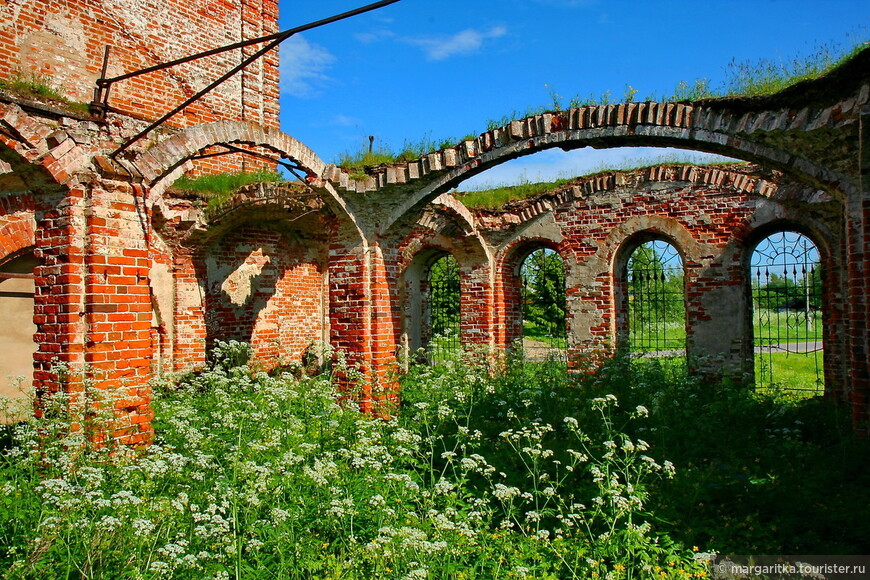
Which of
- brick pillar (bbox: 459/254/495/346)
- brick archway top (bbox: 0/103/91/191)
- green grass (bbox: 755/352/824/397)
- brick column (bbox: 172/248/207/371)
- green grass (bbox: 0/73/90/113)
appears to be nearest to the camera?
brick archway top (bbox: 0/103/91/191)

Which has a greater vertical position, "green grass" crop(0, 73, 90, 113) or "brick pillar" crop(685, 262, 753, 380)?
"green grass" crop(0, 73, 90, 113)

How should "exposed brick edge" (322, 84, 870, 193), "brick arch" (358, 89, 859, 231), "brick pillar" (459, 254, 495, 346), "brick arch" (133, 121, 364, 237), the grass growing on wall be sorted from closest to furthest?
1. the grass growing on wall
2. "exposed brick edge" (322, 84, 870, 193)
3. "brick arch" (358, 89, 859, 231)
4. "brick arch" (133, 121, 364, 237)
5. "brick pillar" (459, 254, 495, 346)

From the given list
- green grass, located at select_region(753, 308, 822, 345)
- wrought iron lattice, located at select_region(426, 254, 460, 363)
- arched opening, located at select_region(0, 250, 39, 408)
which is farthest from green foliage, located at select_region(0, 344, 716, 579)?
wrought iron lattice, located at select_region(426, 254, 460, 363)

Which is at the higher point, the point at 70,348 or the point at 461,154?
the point at 461,154

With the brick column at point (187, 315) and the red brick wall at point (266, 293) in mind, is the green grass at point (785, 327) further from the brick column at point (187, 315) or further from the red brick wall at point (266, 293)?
the brick column at point (187, 315)

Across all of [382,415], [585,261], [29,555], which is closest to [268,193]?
[382,415]

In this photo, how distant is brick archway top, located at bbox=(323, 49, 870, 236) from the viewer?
512 centimetres

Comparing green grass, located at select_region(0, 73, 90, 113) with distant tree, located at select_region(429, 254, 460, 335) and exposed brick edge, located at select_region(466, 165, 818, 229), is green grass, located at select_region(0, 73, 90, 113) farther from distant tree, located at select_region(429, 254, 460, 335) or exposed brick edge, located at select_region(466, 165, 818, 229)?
distant tree, located at select_region(429, 254, 460, 335)

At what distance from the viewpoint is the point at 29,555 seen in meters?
2.97

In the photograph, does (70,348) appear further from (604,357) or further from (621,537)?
(604,357)

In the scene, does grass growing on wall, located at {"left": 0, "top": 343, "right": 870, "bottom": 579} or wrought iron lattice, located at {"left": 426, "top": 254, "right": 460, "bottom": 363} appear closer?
grass growing on wall, located at {"left": 0, "top": 343, "right": 870, "bottom": 579}

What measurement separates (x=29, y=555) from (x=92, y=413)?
187cm

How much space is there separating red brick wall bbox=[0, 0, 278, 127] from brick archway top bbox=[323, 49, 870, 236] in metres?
6.12

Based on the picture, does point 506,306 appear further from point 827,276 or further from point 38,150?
point 38,150
